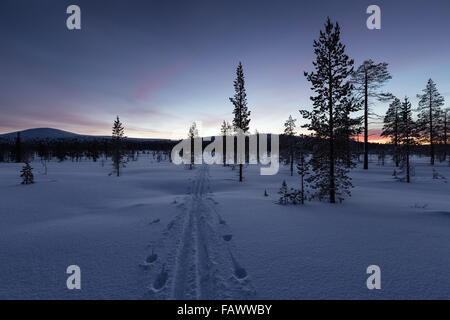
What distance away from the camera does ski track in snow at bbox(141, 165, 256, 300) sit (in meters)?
3.41

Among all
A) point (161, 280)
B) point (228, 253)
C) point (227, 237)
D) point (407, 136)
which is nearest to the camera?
point (161, 280)

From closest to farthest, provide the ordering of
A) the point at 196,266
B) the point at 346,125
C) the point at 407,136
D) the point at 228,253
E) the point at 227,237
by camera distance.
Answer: the point at 196,266, the point at 228,253, the point at 227,237, the point at 346,125, the point at 407,136

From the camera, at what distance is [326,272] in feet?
12.7

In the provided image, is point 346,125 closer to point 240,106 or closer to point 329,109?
point 329,109

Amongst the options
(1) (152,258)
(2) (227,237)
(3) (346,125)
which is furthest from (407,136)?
(1) (152,258)

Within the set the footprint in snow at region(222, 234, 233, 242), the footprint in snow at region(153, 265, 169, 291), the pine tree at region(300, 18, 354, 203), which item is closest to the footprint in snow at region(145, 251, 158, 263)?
the footprint in snow at region(153, 265, 169, 291)

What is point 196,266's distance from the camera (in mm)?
4234

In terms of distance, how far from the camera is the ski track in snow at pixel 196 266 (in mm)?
3406

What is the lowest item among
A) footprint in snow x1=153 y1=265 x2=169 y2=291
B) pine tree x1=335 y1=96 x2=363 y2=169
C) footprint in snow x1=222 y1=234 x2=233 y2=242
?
footprint in snow x1=222 y1=234 x2=233 y2=242

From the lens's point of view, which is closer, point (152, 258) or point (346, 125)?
point (152, 258)

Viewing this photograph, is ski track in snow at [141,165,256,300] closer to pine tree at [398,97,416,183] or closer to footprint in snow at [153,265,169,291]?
footprint in snow at [153,265,169,291]

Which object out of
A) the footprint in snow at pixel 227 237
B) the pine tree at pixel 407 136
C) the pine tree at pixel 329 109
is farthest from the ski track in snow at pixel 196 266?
the pine tree at pixel 407 136

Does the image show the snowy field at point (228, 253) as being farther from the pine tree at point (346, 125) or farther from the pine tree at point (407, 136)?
the pine tree at point (407, 136)
